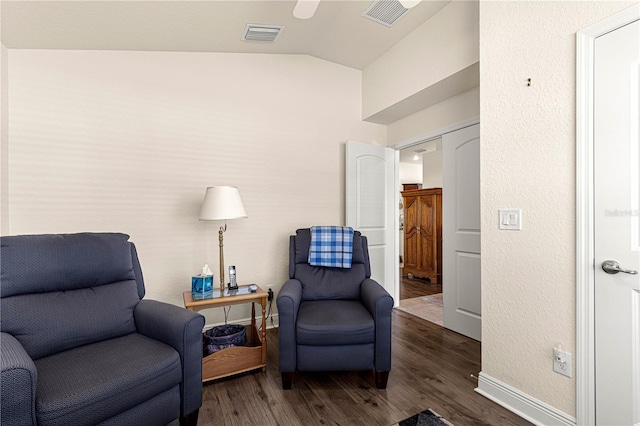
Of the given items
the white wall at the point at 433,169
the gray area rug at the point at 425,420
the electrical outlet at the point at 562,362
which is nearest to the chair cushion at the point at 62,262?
the gray area rug at the point at 425,420

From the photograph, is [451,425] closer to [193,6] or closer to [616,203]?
[616,203]

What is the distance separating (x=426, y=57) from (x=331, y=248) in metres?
1.92

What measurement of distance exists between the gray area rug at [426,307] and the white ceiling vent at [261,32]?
3.26 metres

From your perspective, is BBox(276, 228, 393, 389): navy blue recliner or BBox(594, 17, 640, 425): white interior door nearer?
BBox(594, 17, 640, 425): white interior door

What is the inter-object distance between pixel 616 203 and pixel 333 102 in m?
2.77

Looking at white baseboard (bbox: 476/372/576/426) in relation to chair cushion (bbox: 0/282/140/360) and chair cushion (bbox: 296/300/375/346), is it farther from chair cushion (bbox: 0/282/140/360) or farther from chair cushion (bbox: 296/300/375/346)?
chair cushion (bbox: 0/282/140/360)

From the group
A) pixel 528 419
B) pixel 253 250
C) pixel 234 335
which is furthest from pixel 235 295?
pixel 528 419

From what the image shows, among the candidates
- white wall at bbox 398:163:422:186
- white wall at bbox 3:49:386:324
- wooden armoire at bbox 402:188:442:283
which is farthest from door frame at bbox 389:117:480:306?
white wall at bbox 398:163:422:186

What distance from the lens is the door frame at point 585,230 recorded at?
153 centimetres

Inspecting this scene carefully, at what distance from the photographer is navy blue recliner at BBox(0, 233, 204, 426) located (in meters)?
1.20

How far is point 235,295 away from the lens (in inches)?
92.1

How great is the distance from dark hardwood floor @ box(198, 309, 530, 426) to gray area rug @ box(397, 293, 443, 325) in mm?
961

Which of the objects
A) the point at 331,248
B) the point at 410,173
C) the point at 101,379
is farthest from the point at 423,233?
the point at 101,379

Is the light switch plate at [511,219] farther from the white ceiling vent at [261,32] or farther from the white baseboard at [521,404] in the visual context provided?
the white ceiling vent at [261,32]
